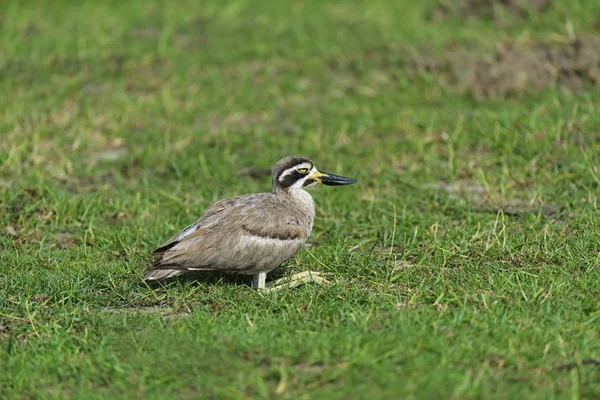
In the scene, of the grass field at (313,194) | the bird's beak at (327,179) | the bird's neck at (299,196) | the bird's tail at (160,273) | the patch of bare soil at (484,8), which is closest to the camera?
the grass field at (313,194)

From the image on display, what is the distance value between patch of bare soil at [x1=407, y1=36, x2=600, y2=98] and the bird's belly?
456cm

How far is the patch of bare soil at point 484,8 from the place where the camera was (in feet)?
41.3

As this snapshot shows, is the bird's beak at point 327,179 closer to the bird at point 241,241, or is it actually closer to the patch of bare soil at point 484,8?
the bird at point 241,241

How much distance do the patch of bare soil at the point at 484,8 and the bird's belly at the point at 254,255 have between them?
22.0 ft

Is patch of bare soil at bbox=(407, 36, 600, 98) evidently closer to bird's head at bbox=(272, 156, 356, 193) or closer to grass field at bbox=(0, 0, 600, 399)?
grass field at bbox=(0, 0, 600, 399)

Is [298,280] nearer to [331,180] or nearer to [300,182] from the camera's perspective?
[300,182]

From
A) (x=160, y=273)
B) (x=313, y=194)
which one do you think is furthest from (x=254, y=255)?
(x=313, y=194)

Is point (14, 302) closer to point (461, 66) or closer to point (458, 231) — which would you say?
point (458, 231)

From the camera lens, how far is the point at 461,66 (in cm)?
1129

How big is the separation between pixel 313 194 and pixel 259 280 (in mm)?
2066

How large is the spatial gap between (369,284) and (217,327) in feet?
4.56

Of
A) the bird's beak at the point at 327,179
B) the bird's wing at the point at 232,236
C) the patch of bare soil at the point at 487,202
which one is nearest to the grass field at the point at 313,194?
the patch of bare soil at the point at 487,202

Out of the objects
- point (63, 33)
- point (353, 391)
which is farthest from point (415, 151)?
point (63, 33)

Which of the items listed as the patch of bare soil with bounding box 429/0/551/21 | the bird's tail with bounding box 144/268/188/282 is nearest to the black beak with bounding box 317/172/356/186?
the bird's tail with bounding box 144/268/188/282
